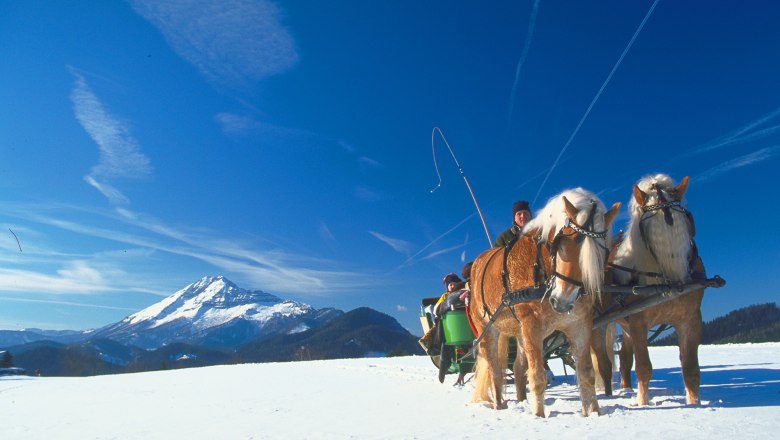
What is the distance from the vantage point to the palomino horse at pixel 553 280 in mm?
4441

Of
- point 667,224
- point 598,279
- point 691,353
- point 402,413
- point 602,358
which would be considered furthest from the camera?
point 602,358

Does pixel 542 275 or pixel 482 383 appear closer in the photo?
→ pixel 542 275

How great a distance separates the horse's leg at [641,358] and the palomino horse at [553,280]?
617mm

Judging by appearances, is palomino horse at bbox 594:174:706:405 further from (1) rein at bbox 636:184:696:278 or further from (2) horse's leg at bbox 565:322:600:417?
(2) horse's leg at bbox 565:322:600:417

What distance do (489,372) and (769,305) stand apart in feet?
264

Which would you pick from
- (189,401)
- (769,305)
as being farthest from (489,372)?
(769,305)

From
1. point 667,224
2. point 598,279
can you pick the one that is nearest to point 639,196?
point 667,224

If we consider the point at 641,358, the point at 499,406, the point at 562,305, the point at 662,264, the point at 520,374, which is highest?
the point at 662,264

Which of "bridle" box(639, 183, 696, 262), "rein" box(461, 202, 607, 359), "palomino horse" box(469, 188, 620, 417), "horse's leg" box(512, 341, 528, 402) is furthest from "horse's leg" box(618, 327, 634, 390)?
"rein" box(461, 202, 607, 359)

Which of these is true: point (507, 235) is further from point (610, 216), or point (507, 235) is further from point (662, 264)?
point (610, 216)

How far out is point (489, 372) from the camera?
6.30 m

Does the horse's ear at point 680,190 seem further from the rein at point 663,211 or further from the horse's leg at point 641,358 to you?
the horse's leg at point 641,358

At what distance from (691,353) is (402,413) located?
3442mm

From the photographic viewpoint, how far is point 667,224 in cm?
481
